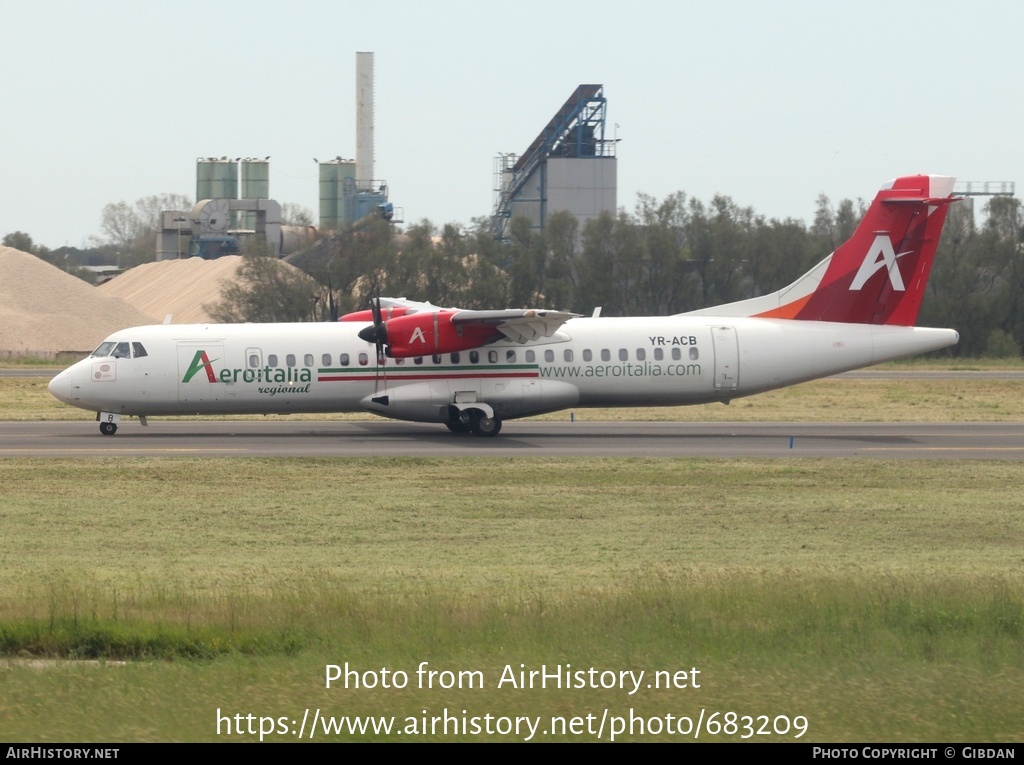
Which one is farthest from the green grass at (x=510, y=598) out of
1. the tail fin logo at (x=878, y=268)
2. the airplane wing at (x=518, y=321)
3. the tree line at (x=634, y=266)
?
the tree line at (x=634, y=266)

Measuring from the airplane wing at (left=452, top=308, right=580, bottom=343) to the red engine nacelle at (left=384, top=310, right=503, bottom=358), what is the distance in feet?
0.67

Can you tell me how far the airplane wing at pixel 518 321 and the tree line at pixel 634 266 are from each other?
120 feet

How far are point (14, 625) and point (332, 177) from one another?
309 ft

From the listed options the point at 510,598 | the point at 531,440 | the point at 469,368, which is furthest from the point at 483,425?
the point at 510,598

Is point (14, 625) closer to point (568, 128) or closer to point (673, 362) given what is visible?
point (673, 362)

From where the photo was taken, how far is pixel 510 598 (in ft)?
36.9

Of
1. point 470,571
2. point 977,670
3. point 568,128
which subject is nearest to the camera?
point 977,670

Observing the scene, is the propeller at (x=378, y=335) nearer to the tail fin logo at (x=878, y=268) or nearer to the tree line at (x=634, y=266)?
the tail fin logo at (x=878, y=268)

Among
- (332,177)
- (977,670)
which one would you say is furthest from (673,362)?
(332,177)

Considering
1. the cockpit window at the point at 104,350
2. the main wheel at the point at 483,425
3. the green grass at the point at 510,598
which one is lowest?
the green grass at the point at 510,598

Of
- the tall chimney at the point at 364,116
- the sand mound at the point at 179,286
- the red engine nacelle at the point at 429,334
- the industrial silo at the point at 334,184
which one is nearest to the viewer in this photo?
the red engine nacelle at the point at 429,334

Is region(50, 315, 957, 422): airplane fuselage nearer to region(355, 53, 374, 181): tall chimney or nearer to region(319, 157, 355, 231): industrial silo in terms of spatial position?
region(355, 53, 374, 181): tall chimney

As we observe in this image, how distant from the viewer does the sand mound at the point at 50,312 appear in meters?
73.9

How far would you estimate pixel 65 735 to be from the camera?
23.4 feet
